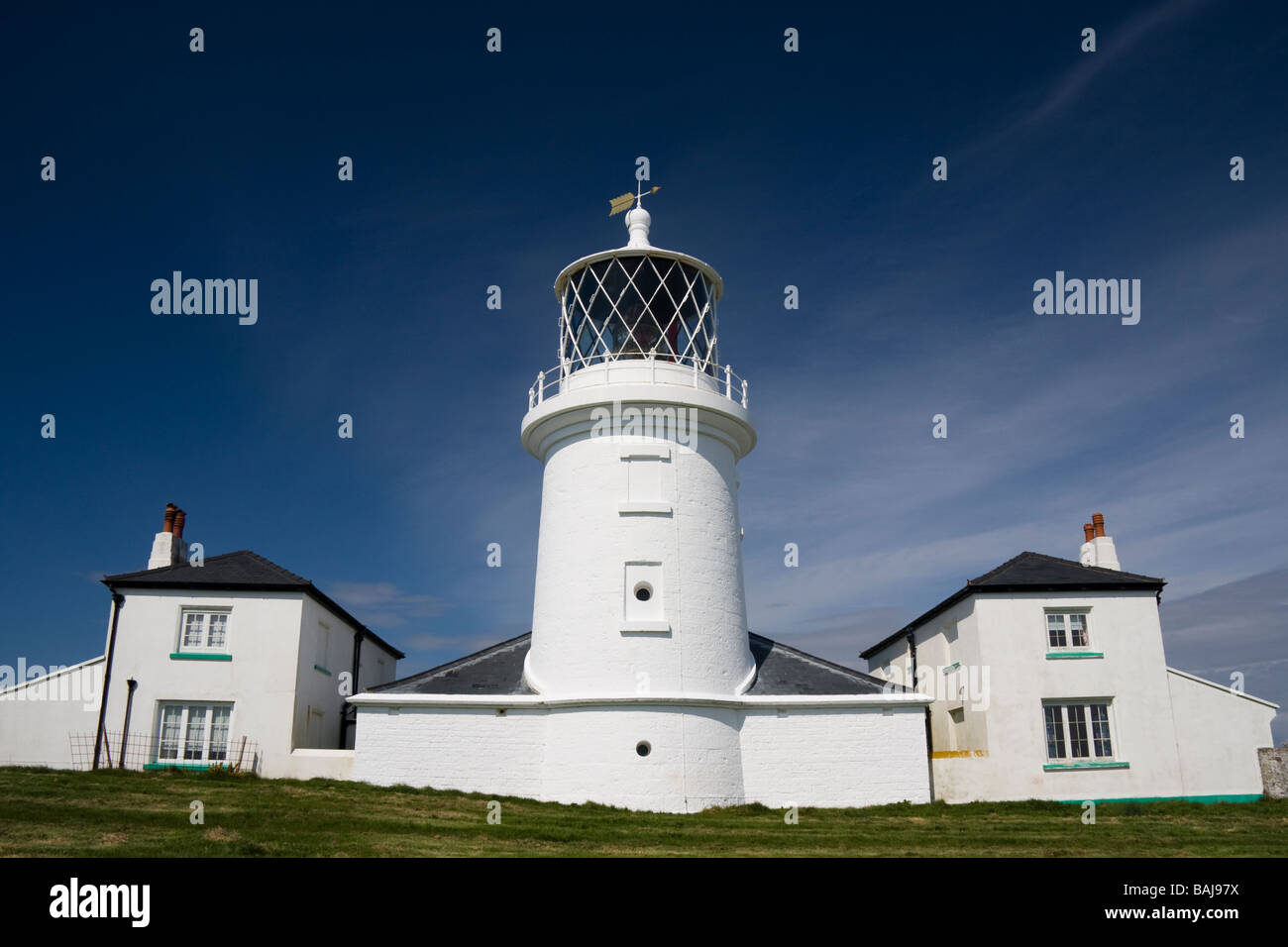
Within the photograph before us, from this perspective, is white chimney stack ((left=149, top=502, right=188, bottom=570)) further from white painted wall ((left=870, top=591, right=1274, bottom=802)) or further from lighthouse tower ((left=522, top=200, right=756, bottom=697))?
white painted wall ((left=870, top=591, right=1274, bottom=802))

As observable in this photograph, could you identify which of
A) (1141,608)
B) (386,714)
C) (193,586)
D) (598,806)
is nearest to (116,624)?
(193,586)

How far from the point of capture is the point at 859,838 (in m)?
15.6

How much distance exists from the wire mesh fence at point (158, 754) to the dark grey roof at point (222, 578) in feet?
12.1

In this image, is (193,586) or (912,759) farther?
(193,586)

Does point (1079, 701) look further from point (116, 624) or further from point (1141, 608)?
point (116, 624)

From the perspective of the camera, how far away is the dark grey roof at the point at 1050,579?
25.0m

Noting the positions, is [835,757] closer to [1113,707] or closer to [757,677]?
[757,677]

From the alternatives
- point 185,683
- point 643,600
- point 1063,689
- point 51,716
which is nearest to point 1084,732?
point 1063,689

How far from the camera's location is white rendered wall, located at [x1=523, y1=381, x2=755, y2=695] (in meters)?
20.7

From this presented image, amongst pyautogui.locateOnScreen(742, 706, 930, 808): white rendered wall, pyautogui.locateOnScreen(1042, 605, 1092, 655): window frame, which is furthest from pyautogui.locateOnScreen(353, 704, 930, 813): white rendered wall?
pyautogui.locateOnScreen(1042, 605, 1092, 655): window frame

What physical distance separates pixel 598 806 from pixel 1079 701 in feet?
43.0
